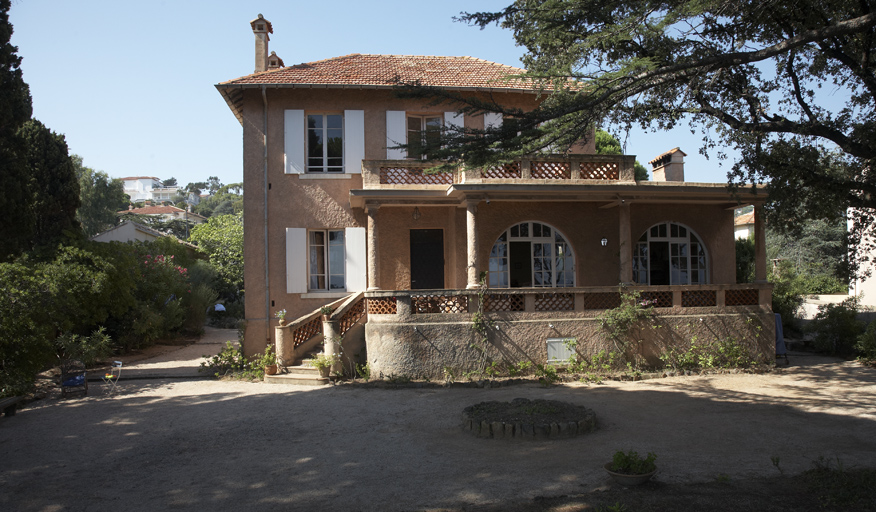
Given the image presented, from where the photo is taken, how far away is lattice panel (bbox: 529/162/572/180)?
1312 cm

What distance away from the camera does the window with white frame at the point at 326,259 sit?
14203mm

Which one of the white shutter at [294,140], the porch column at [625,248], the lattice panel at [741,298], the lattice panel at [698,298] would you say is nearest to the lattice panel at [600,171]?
the porch column at [625,248]

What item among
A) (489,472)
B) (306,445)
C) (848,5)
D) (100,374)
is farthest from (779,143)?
(100,374)

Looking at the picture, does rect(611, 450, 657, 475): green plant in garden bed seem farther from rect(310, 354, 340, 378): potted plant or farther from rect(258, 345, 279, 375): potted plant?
rect(258, 345, 279, 375): potted plant

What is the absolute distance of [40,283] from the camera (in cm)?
1112

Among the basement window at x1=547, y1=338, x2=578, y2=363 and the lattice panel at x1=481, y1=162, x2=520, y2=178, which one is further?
the lattice panel at x1=481, y1=162, x2=520, y2=178

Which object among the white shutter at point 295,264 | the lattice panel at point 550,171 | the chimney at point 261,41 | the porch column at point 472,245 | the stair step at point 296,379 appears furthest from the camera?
the chimney at point 261,41

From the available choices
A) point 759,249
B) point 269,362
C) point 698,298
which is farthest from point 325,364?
point 759,249

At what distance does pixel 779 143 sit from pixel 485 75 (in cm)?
783

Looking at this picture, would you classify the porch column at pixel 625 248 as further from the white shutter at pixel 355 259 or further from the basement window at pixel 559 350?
the white shutter at pixel 355 259

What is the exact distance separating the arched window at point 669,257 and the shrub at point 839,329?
307 centimetres

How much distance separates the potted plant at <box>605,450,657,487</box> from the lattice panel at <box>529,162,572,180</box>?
335 inches

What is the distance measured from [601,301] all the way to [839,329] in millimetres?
6725

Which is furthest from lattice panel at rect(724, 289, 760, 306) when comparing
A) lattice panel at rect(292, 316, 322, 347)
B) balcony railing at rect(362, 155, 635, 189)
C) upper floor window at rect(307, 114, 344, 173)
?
upper floor window at rect(307, 114, 344, 173)
